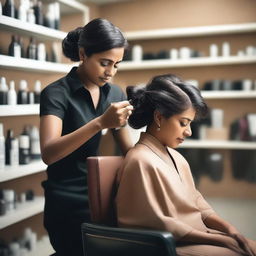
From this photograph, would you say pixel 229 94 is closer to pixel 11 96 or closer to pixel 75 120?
pixel 11 96

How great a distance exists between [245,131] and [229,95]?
0.40 meters

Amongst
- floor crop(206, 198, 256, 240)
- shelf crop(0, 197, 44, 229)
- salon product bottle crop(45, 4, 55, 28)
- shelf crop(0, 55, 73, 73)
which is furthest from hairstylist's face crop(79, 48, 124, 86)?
floor crop(206, 198, 256, 240)

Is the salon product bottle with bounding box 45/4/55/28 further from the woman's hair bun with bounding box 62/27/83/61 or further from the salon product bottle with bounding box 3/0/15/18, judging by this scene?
the woman's hair bun with bounding box 62/27/83/61

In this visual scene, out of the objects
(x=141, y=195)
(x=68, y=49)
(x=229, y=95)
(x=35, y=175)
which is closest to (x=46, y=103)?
(x=68, y=49)

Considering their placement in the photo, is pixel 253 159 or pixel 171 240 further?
pixel 253 159

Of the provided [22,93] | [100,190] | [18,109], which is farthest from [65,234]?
[22,93]

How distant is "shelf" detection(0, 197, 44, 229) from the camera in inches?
96.9

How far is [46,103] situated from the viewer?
162 centimetres

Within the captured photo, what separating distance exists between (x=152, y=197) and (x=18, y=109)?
1.30m

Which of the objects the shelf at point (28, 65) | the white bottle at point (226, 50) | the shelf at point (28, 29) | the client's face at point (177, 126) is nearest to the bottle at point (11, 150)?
the shelf at point (28, 65)

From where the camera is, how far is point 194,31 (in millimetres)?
4156

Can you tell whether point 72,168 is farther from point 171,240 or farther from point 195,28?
point 195,28

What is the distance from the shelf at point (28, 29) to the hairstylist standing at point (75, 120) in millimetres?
802

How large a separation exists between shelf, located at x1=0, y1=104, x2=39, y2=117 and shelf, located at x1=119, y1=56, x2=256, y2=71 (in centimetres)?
188
